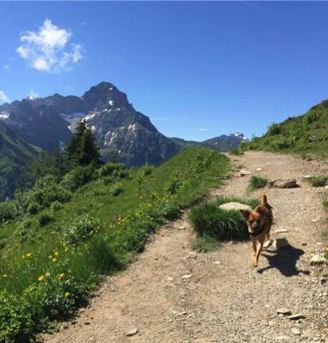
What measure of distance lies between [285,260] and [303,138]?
19.9 metres

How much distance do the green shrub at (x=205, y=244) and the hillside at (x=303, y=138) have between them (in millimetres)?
12918

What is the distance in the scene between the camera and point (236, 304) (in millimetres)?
6996

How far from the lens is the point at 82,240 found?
13.5m

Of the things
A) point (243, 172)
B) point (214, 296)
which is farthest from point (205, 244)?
point (243, 172)

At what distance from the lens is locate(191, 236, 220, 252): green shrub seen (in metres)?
10.2

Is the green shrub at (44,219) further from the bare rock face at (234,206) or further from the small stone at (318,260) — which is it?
the small stone at (318,260)

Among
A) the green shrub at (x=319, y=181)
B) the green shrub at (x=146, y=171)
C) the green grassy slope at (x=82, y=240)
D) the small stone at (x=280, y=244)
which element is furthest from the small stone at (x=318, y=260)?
the green shrub at (x=146, y=171)

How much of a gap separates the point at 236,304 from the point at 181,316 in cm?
113

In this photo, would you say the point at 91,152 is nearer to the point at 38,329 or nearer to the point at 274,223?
the point at 274,223

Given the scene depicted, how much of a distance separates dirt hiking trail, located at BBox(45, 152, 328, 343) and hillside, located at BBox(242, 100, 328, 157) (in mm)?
13264

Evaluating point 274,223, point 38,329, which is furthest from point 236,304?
point 274,223

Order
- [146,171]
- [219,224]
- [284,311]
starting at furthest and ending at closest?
[146,171] < [219,224] < [284,311]

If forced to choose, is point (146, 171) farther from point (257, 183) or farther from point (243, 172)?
point (257, 183)

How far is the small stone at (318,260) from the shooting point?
8.07 meters
